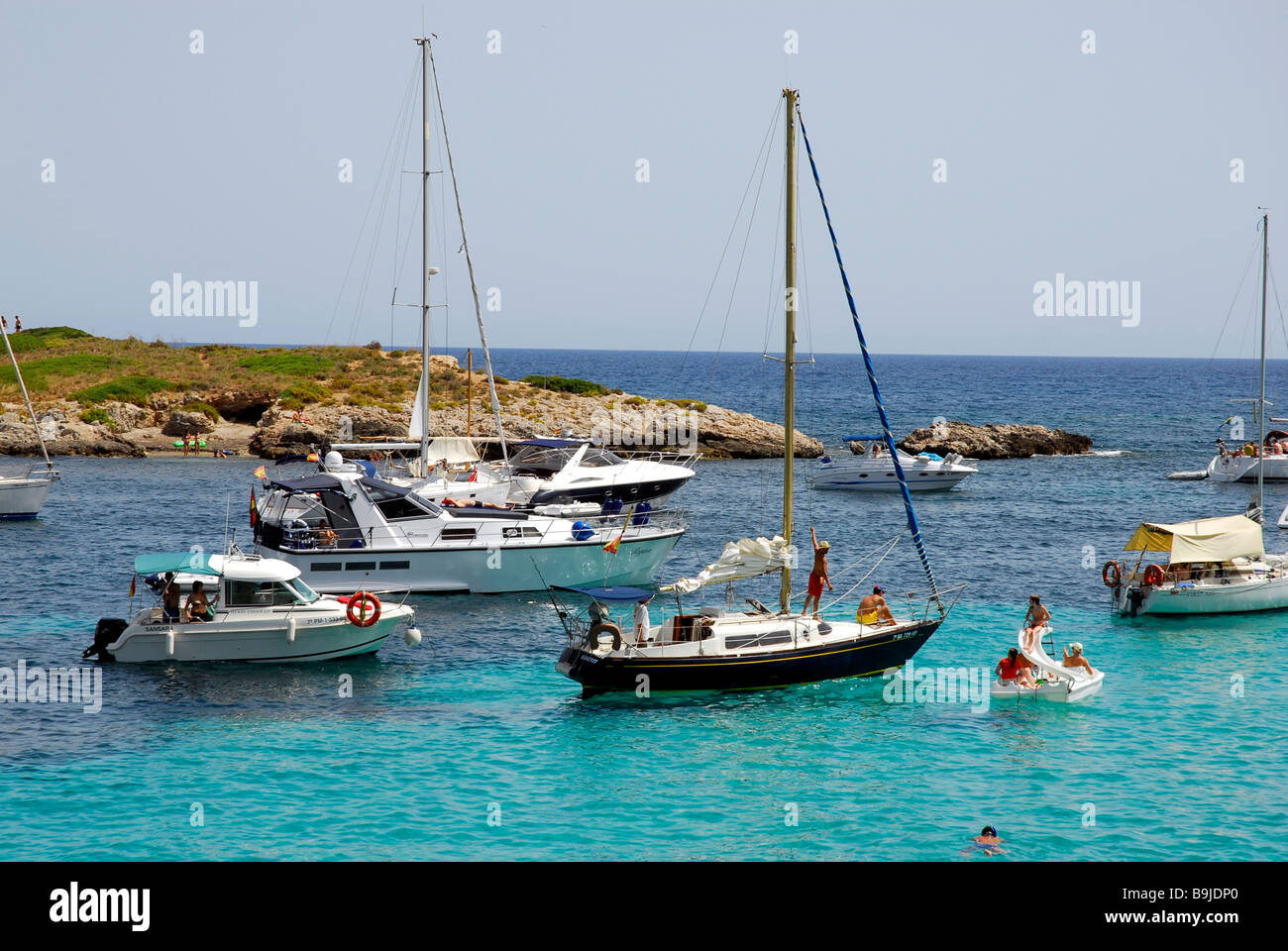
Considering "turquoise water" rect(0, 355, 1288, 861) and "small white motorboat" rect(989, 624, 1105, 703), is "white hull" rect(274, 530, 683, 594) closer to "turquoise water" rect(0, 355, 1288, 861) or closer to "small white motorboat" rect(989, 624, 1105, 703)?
"turquoise water" rect(0, 355, 1288, 861)

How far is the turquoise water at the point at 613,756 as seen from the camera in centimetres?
1909

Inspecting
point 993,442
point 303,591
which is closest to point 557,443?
point 303,591

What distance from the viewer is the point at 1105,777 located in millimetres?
21750

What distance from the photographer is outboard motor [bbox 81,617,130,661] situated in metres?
28.2

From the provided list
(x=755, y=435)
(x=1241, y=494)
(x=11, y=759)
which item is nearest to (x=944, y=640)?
(x=11, y=759)

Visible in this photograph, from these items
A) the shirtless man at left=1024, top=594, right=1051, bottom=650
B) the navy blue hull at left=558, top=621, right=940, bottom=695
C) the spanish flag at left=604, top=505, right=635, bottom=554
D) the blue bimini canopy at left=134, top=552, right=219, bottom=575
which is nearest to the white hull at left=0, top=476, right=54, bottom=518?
the blue bimini canopy at left=134, top=552, right=219, bottom=575

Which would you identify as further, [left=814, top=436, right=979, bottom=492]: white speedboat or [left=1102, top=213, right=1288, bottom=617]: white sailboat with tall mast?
[left=814, top=436, right=979, bottom=492]: white speedboat

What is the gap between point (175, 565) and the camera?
91.6 feet

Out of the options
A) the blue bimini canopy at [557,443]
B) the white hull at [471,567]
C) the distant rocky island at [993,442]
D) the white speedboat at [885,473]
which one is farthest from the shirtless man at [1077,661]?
the distant rocky island at [993,442]

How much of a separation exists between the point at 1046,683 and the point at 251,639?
1845 centimetres

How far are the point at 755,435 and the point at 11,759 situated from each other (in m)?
57.2

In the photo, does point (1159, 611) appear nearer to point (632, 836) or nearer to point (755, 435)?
point (632, 836)

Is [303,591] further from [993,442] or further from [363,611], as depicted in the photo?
[993,442]

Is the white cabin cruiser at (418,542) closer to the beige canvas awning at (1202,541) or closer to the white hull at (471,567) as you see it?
the white hull at (471,567)
